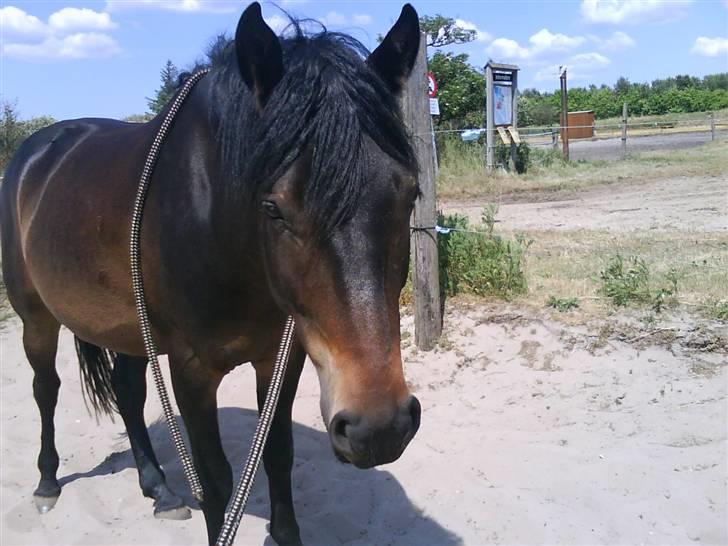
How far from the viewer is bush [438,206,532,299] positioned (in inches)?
205

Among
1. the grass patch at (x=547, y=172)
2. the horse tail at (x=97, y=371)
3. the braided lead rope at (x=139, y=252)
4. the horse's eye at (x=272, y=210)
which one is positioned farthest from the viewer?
the grass patch at (x=547, y=172)

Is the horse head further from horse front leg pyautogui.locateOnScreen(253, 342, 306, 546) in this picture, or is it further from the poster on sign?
the poster on sign

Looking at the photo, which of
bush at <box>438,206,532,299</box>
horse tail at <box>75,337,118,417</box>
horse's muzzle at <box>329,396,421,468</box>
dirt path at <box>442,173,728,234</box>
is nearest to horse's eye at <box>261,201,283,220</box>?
horse's muzzle at <box>329,396,421,468</box>

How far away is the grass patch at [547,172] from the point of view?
13.3m

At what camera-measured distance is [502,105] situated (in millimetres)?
15141

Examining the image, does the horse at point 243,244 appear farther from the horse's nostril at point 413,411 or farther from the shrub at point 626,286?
the shrub at point 626,286

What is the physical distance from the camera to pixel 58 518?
11.7 feet

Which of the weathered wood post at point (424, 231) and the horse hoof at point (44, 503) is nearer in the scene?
the horse hoof at point (44, 503)

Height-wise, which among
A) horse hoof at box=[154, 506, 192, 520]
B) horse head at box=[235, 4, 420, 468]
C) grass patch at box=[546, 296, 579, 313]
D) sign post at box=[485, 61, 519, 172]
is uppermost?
sign post at box=[485, 61, 519, 172]

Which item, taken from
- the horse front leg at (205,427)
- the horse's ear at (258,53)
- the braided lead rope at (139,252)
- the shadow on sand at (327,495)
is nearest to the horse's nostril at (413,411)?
the horse's ear at (258,53)

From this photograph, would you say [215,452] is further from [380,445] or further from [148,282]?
[380,445]

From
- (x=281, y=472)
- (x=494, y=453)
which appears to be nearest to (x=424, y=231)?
(x=494, y=453)

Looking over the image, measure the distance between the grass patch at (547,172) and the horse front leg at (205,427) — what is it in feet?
33.8

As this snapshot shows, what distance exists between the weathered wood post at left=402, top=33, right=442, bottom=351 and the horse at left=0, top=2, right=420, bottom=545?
210 cm
